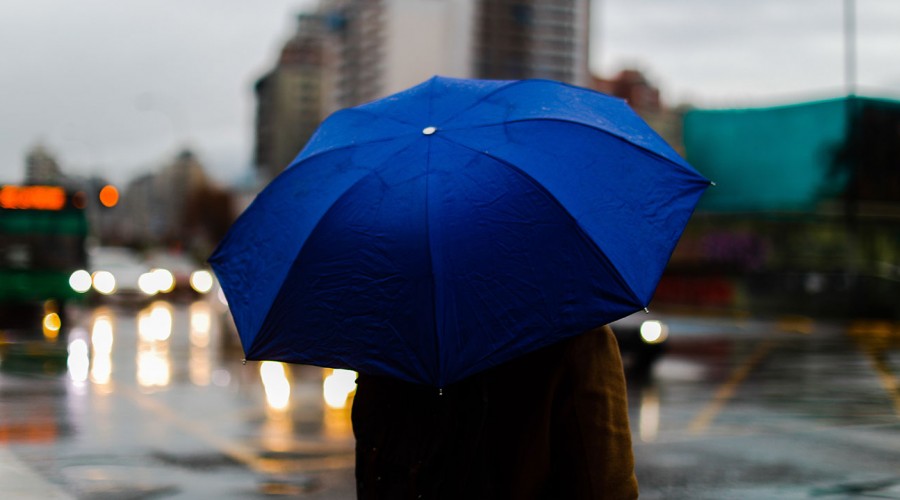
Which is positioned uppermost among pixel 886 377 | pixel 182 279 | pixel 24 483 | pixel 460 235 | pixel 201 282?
pixel 460 235

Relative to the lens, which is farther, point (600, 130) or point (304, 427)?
point (304, 427)

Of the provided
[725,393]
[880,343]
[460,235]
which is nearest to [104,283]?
[880,343]

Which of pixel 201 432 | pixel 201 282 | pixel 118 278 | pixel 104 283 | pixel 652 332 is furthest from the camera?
pixel 201 282

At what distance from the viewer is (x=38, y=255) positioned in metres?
22.4

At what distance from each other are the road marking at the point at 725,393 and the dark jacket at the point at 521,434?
7507 millimetres

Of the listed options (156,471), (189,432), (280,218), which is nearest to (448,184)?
(280,218)

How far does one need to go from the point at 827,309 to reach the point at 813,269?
380 centimetres

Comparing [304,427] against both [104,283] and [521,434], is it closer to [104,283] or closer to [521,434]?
[521,434]

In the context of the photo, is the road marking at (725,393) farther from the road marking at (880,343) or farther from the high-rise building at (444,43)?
the high-rise building at (444,43)

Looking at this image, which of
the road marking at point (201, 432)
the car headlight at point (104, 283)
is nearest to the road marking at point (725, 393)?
the road marking at point (201, 432)

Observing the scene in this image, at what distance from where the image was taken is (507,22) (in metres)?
169

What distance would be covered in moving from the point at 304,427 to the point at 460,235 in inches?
307

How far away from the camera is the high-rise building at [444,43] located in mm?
158500

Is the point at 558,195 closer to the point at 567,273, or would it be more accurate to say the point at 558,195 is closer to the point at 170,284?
the point at 567,273
